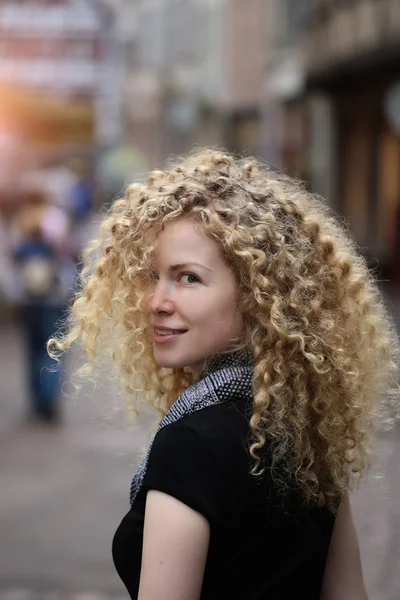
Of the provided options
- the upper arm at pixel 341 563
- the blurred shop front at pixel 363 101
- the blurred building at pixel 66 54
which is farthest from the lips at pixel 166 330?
the blurred building at pixel 66 54

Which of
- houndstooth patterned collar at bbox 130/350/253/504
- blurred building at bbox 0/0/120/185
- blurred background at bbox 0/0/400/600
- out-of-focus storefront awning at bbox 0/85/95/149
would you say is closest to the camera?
houndstooth patterned collar at bbox 130/350/253/504

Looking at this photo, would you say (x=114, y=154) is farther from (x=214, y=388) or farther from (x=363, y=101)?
(x=214, y=388)

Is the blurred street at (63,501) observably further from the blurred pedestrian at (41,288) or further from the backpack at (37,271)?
the backpack at (37,271)

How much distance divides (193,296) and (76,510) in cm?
482

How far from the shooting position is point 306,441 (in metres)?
1.99

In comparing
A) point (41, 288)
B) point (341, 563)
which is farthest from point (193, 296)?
point (41, 288)

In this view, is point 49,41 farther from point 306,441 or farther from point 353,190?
point 306,441

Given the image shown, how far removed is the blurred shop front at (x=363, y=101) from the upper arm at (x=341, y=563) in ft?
53.3

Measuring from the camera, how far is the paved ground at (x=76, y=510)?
511cm

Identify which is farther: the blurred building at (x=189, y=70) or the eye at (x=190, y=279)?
the blurred building at (x=189, y=70)

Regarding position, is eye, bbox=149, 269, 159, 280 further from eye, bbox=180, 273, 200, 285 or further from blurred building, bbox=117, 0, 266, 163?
blurred building, bbox=117, 0, 266, 163

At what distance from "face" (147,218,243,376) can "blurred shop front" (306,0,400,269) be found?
642 inches

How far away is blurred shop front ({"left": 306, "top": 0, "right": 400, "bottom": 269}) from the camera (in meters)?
19.1

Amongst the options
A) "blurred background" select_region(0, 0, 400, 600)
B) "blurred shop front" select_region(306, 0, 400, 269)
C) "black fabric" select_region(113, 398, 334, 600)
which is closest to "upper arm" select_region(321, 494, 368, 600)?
"black fabric" select_region(113, 398, 334, 600)
